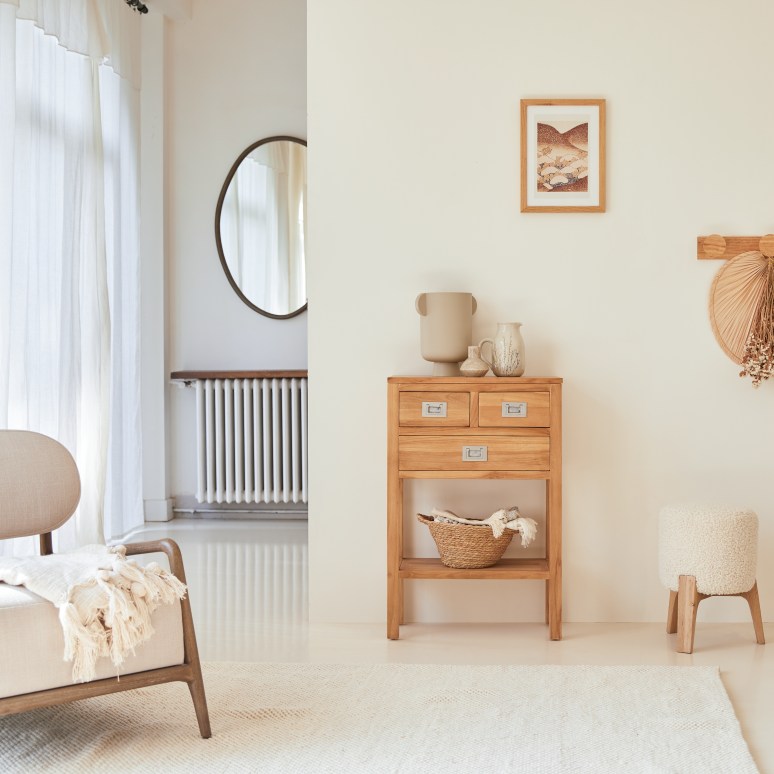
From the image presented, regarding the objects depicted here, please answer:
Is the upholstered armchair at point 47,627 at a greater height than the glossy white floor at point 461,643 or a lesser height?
greater

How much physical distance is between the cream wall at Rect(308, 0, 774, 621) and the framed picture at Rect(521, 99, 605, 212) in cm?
5

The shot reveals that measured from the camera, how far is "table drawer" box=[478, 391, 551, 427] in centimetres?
309

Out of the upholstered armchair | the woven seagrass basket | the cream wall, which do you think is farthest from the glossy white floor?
the upholstered armchair

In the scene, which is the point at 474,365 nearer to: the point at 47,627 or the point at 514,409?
the point at 514,409


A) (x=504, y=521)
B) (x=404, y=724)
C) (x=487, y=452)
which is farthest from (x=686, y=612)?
(x=404, y=724)

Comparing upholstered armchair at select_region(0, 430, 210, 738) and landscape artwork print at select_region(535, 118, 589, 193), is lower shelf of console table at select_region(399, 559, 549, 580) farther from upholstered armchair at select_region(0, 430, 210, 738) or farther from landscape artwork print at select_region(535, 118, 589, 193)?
landscape artwork print at select_region(535, 118, 589, 193)

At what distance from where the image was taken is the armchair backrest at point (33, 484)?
7.98 ft

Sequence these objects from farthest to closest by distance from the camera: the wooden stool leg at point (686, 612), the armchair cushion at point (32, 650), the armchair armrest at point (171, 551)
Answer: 1. the wooden stool leg at point (686, 612)
2. the armchair armrest at point (171, 551)
3. the armchair cushion at point (32, 650)

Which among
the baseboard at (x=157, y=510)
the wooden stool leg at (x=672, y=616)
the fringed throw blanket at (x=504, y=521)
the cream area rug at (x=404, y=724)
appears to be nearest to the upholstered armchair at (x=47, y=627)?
the cream area rug at (x=404, y=724)

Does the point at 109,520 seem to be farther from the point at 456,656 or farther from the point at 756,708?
the point at 756,708

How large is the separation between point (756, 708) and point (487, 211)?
1870mm

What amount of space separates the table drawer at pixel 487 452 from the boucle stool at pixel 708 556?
1.60 ft

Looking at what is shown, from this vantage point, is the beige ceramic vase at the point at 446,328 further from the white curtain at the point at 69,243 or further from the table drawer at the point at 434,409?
the white curtain at the point at 69,243

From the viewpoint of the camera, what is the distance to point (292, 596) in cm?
373
